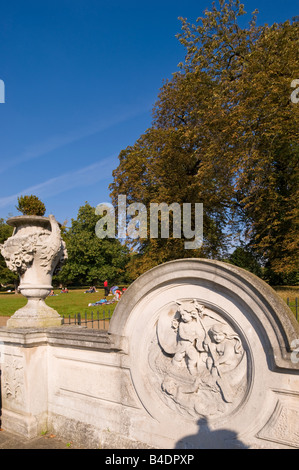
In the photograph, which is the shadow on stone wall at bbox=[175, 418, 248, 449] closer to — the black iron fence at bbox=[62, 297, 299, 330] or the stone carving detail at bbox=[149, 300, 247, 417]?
the stone carving detail at bbox=[149, 300, 247, 417]

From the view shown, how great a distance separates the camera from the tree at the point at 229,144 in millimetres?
11250

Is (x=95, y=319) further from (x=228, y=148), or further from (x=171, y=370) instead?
(x=228, y=148)

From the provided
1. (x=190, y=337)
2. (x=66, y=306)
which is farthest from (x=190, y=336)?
(x=66, y=306)

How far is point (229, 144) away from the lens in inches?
483

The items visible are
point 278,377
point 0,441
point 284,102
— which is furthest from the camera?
point 284,102

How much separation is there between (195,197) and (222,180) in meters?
2.29

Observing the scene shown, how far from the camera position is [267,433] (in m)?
2.96

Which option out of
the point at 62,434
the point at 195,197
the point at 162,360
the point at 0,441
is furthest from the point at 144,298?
the point at 195,197

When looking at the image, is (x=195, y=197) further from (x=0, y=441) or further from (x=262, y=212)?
(x=0, y=441)

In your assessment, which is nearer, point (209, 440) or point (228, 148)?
point (209, 440)

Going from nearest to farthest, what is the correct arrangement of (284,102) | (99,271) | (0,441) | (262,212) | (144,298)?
(144,298)
(0,441)
(284,102)
(262,212)
(99,271)

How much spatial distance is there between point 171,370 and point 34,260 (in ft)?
8.27

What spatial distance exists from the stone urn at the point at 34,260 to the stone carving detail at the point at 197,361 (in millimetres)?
1996

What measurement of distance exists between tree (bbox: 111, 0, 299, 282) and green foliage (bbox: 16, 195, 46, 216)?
7734mm
